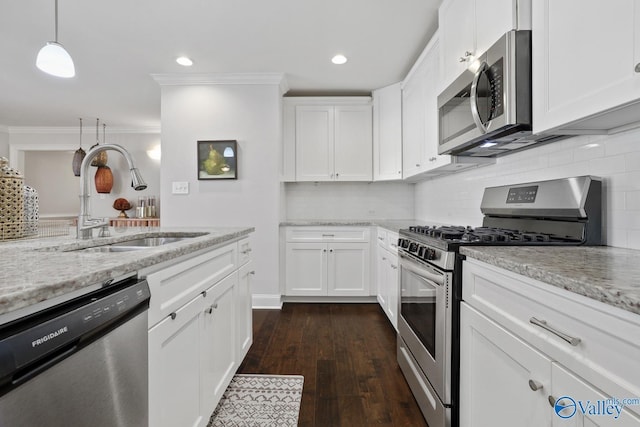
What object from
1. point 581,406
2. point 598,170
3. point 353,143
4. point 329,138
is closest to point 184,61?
point 329,138

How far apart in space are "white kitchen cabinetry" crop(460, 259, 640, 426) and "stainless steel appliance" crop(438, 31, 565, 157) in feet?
2.27

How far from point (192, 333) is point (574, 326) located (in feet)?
4.00

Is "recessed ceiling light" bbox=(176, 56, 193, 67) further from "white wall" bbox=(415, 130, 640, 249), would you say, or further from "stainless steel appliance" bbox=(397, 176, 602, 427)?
"white wall" bbox=(415, 130, 640, 249)

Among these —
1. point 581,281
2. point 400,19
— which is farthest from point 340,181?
point 581,281

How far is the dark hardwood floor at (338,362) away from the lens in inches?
64.6

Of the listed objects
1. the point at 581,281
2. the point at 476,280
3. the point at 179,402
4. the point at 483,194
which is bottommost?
the point at 179,402

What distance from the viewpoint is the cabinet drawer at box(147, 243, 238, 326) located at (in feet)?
3.18

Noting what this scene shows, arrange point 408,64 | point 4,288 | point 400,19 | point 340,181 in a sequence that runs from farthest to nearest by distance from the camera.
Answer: point 340,181 → point 408,64 → point 400,19 → point 4,288

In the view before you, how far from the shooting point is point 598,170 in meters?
1.35

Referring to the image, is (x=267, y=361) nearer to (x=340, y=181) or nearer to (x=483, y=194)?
(x=483, y=194)

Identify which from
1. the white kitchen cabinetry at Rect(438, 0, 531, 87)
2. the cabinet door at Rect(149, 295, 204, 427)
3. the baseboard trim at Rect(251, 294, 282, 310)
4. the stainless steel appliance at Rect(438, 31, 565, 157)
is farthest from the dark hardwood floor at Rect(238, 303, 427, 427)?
the white kitchen cabinetry at Rect(438, 0, 531, 87)

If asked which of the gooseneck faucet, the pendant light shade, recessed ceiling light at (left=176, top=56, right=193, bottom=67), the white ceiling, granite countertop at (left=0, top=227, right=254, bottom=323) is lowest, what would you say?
granite countertop at (left=0, top=227, right=254, bottom=323)

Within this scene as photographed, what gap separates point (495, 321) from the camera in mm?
1066

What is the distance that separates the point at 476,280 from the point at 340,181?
8.99 ft
